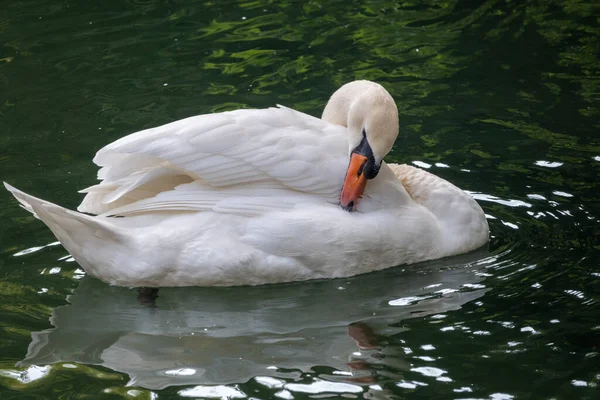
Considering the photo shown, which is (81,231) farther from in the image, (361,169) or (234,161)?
(361,169)

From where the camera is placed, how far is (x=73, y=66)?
1041 centimetres

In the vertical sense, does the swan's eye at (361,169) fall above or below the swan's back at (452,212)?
above

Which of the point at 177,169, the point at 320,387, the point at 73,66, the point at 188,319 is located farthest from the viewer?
the point at 73,66

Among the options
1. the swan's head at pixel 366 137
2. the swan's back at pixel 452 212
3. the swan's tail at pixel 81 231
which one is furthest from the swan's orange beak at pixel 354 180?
the swan's tail at pixel 81 231

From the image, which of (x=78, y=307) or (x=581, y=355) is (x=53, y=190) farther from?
(x=581, y=355)

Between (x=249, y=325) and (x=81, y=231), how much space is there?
118 centimetres

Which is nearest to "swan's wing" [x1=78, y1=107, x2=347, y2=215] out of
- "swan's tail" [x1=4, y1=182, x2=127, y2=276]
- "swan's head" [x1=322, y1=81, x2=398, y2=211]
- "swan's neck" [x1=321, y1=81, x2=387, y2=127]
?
"swan's head" [x1=322, y1=81, x2=398, y2=211]

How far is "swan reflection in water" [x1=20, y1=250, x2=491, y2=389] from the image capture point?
5.38 metres

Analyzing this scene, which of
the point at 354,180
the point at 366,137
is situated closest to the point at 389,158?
the point at 366,137

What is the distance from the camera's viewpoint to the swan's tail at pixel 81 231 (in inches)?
239

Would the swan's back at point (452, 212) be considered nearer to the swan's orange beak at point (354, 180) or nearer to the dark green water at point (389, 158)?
the dark green water at point (389, 158)

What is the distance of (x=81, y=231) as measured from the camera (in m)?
6.21

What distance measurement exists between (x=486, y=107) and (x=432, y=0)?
10.0 ft

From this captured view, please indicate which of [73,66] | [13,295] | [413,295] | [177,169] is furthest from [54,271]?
[73,66]
